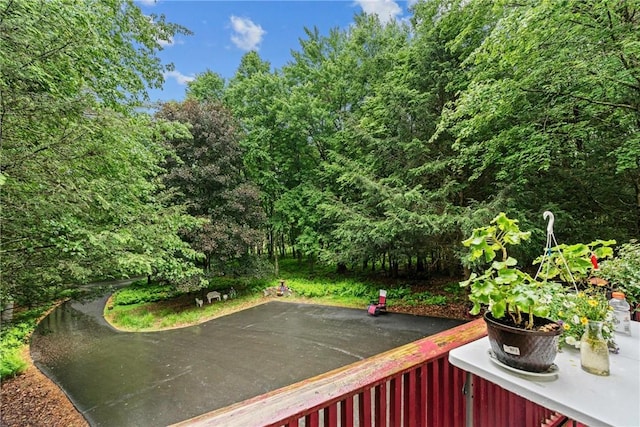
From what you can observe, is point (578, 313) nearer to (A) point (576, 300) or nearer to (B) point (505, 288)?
(A) point (576, 300)

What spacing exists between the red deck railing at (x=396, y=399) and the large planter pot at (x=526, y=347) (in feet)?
0.98

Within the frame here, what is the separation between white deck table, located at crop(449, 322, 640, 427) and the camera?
77 cm

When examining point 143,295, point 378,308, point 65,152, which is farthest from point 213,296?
point 65,152

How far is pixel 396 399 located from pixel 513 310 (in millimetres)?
589

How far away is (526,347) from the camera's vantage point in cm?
96

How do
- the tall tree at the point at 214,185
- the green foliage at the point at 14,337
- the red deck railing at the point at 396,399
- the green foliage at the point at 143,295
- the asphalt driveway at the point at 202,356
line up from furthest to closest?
the green foliage at the point at 143,295 → the tall tree at the point at 214,185 → the asphalt driveway at the point at 202,356 → the green foliage at the point at 14,337 → the red deck railing at the point at 396,399

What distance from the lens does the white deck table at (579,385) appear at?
77cm

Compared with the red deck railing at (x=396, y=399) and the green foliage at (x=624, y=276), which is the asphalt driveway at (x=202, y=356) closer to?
the red deck railing at (x=396, y=399)

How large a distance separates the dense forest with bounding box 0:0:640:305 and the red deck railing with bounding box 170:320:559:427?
2.96 meters

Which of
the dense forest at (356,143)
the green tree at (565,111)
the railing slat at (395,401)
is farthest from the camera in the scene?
the green tree at (565,111)

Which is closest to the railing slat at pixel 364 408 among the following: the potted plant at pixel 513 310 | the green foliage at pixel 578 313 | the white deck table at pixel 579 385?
the white deck table at pixel 579 385

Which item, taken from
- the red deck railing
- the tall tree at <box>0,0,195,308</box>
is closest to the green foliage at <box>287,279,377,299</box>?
the tall tree at <box>0,0,195,308</box>

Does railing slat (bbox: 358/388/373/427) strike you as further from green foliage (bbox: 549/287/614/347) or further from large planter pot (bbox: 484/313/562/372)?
green foliage (bbox: 549/287/614/347)

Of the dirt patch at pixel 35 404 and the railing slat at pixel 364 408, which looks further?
the dirt patch at pixel 35 404
